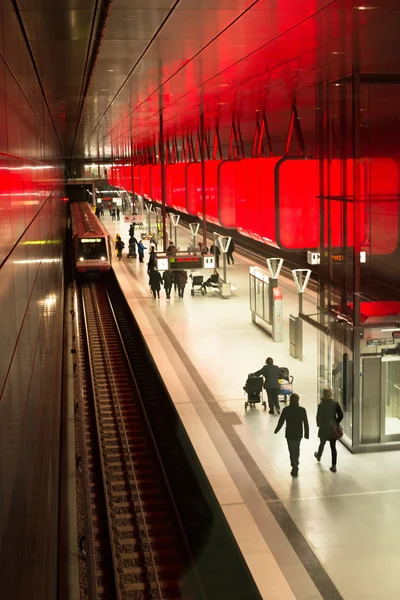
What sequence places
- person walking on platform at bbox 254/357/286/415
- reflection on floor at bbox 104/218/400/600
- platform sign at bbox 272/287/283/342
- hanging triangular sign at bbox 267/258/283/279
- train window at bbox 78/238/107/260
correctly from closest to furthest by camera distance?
reflection on floor at bbox 104/218/400/600 < person walking on platform at bbox 254/357/286/415 < platform sign at bbox 272/287/283/342 < hanging triangular sign at bbox 267/258/283/279 < train window at bbox 78/238/107/260

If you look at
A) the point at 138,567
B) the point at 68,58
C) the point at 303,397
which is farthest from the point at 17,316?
the point at 303,397

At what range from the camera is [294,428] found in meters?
11.8

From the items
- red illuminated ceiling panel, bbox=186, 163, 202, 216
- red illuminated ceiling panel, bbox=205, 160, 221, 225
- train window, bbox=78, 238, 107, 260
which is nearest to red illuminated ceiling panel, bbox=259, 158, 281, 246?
red illuminated ceiling panel, bbox=205, 160, 221, 225

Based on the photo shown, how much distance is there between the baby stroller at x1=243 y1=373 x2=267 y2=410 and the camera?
47.5 ft

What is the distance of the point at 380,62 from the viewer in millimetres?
10461

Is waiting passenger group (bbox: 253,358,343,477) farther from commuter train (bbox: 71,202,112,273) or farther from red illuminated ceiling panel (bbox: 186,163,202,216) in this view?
commuter train (bbox: 71,202,112,273)

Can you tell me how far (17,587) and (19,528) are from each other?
1.10 feet

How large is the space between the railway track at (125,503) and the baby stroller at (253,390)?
1.88m

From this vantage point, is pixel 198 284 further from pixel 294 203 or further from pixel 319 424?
pixel 294 203

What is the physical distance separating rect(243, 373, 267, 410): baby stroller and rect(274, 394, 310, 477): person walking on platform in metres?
2.60

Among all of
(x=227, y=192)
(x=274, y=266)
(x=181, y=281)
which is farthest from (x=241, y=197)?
(x=181, y=281)

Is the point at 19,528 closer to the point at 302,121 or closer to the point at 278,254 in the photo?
the point at 302,121

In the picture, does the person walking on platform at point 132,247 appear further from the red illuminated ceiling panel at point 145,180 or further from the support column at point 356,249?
the support column at point 356,249

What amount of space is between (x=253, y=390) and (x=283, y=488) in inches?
140
